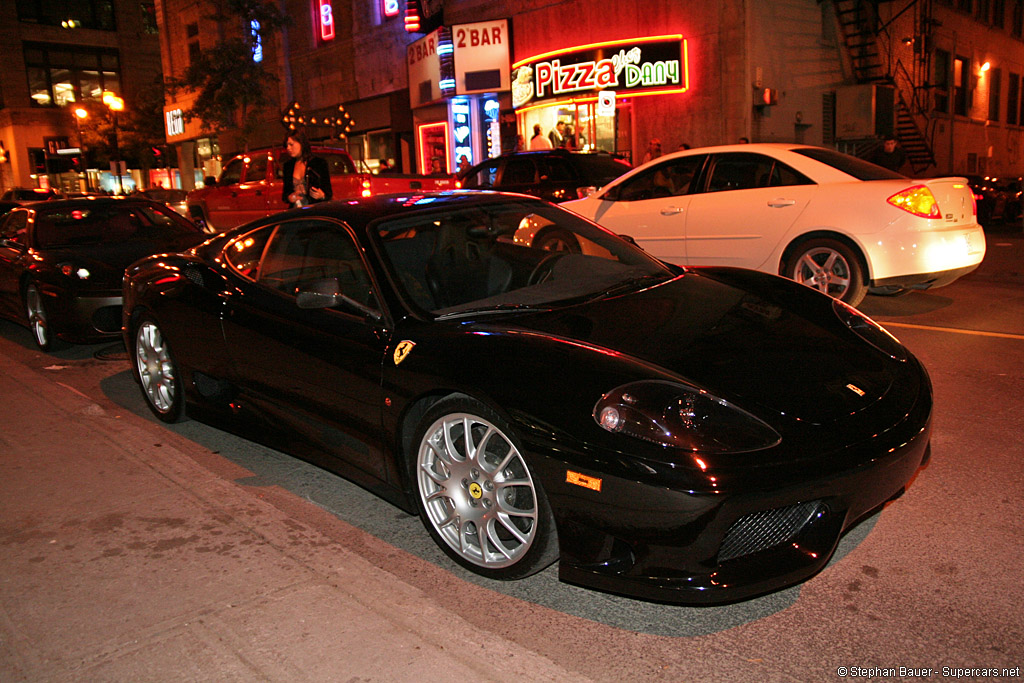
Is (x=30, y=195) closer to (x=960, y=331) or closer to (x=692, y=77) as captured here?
(x=692, y=77)

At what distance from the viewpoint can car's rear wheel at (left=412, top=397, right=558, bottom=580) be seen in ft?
9.50

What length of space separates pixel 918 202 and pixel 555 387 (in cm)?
531

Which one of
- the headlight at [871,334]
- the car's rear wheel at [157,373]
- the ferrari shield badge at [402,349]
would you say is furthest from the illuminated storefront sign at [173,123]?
the headlight at [871,334]

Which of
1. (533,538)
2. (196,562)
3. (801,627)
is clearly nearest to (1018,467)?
(801,627)

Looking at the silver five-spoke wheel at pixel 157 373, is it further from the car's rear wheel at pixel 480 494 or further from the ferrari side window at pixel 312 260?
the car's rear wheel at pixel 480 494

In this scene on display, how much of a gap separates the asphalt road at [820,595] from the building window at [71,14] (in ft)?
200

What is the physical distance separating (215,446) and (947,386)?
4.60 meters

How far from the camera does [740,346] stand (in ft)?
10.4

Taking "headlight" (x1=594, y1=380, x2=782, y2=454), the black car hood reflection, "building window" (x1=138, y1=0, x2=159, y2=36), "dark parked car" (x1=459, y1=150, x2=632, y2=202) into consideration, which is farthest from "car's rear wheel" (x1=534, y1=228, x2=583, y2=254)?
"building window" (x1=138, y1=0, x2=159, y2=36)

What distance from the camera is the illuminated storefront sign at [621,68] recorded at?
1820 centimetres

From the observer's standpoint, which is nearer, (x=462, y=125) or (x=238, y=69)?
(x=462, y=125)

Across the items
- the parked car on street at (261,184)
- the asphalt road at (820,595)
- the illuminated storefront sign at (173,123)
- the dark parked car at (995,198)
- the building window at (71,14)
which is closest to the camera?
the asphalt road at (820,595)

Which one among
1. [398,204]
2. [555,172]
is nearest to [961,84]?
[555,172]

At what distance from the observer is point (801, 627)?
2.69 meters
